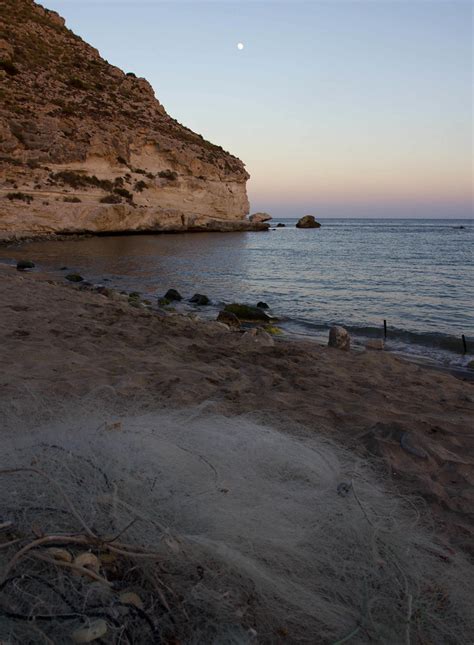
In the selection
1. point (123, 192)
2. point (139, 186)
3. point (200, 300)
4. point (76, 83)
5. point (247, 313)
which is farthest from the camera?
point (76, 83)

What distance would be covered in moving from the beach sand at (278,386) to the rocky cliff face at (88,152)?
26.2m

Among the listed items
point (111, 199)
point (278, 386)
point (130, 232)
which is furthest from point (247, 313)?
point (130, 232)

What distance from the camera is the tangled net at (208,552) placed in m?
1.56

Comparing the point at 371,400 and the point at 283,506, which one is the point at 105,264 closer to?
the point at 371,400

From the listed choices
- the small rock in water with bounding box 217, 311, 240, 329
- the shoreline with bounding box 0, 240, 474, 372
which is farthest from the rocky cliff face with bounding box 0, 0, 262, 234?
the shoreline with bounding box 0, 240, 474, 372

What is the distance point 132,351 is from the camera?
5.50 m

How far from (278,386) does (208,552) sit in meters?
2.78

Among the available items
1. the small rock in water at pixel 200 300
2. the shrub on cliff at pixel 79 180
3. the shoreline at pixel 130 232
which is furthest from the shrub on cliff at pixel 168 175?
the small rock in water at pixel 200 300

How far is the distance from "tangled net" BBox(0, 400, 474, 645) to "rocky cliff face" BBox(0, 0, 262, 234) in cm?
2987

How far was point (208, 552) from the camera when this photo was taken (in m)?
1.86

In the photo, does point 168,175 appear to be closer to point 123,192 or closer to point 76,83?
point 123,192

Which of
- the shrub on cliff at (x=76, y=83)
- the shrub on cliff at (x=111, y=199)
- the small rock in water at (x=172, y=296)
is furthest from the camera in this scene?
the shrub on cliff at (x=76, y=83)

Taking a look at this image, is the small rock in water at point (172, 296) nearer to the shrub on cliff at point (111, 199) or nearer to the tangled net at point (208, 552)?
the tangled net at point (208, 552)

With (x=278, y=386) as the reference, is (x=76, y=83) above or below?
above
